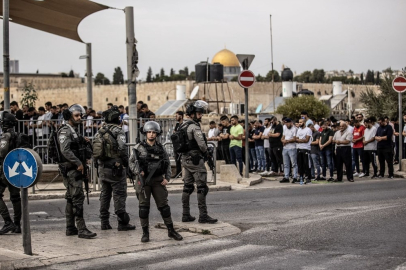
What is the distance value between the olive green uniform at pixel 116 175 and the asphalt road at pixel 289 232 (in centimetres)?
89

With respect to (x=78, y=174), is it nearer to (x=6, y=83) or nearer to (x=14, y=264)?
(x=14, y=264)

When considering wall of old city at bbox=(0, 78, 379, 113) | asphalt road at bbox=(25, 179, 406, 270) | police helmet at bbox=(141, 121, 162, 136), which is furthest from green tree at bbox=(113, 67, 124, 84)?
police helmet at bbox=(141, 121, 162, 136)

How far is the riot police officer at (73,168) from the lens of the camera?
10570 millimetres

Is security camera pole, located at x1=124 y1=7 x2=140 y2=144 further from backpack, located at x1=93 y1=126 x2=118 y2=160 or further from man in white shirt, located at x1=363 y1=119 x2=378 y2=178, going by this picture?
backpack, located at x1=93 y1=126 x2=118 y2=160

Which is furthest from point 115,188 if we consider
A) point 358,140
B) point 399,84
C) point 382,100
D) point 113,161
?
point 382,100

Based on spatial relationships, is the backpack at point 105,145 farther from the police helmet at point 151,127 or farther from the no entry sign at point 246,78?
the no entry sign at point 246,78

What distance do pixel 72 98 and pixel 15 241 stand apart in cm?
11947

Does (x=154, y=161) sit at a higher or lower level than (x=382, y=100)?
lower

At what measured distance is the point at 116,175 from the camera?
1098cm

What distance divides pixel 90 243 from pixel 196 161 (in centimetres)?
229

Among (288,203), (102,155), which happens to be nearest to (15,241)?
(102,155)

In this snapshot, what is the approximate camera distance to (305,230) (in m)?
10.6

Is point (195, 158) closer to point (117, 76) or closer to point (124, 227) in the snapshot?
point (124, 227)

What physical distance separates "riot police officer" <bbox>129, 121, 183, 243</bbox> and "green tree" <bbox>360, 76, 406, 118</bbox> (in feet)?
90.3
